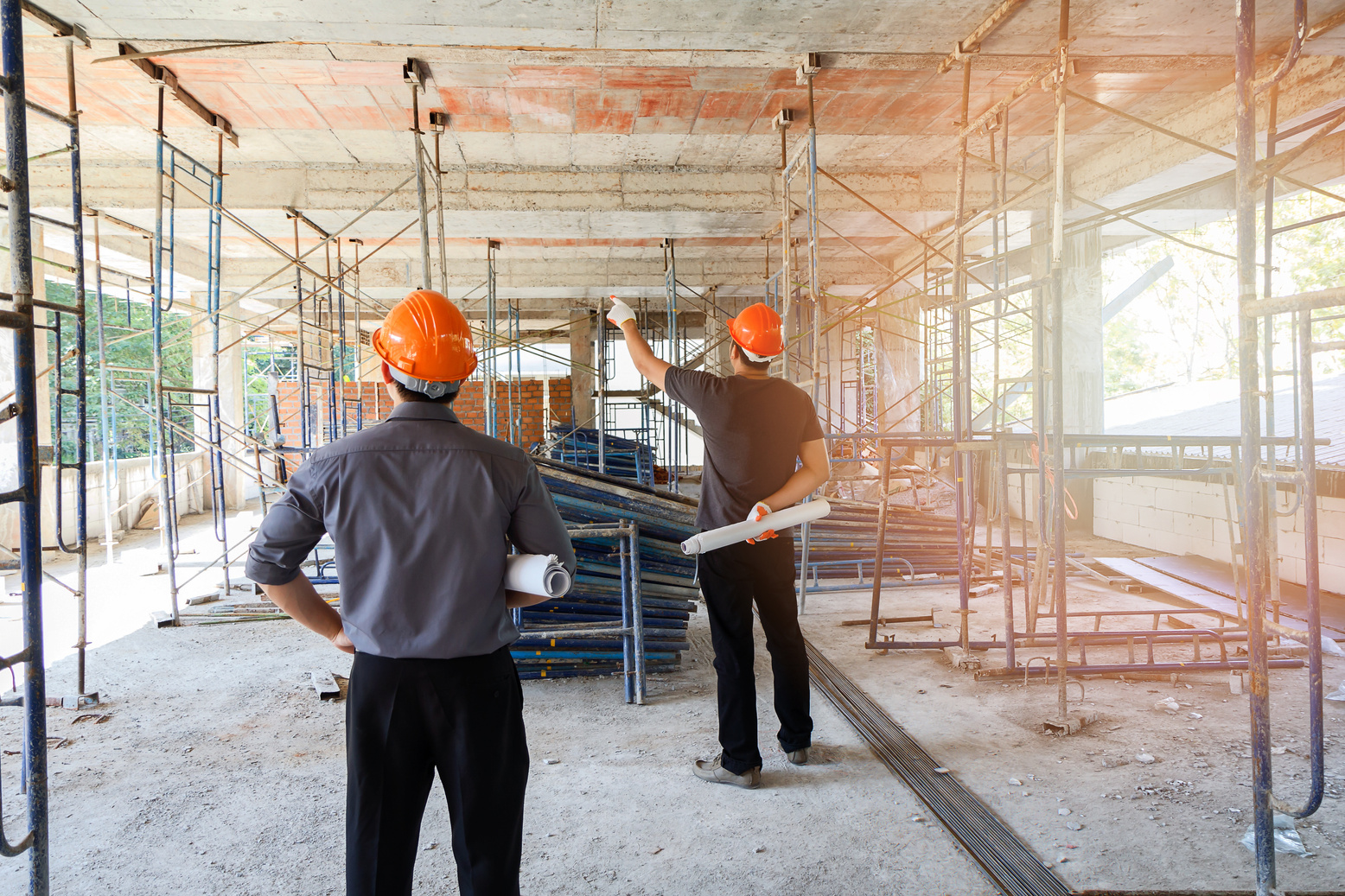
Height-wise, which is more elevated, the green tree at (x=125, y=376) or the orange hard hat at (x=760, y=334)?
the green tree at (x=125, y=376)

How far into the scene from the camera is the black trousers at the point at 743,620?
3.72 m

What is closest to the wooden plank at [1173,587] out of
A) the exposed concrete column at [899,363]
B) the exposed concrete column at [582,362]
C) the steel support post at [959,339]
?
the steel support post at [959,339]

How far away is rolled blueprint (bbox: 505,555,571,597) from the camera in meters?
2.00

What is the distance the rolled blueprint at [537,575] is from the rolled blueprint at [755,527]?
1.20 m

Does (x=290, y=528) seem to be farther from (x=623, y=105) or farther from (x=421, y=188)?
(x=623, y=105)

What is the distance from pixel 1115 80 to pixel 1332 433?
15.1 ft

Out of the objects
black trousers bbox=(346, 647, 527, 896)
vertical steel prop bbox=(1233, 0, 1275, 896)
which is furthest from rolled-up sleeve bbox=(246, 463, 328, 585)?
vertical steel prop bbox=(1233, 0, 1275, 896)

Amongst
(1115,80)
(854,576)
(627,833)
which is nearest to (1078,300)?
(1115,80)

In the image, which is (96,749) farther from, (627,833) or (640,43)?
(640,43)

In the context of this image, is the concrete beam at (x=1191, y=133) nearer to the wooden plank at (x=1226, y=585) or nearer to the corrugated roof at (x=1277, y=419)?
the corrugated roof at (x=1277, y=419)

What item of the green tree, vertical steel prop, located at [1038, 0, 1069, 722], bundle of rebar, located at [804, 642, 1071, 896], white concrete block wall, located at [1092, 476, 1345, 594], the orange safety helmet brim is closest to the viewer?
the orange safety helmet brim

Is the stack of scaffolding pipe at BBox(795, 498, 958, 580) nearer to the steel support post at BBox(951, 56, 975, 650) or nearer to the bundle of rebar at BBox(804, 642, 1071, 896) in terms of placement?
the steel support post at BBox(951, 56, 975, 650)

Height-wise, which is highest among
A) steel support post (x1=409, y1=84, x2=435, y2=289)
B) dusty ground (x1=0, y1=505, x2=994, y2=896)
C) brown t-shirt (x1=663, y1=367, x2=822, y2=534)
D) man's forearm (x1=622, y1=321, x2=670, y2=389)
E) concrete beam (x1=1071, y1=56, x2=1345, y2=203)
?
concrete beam (x1=1071, y1=56, x2=1345, y2=203)

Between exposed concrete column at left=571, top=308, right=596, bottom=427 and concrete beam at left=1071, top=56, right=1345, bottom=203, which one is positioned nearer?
concrete beam at left=1071, top=56, right=1345, bottom=203
